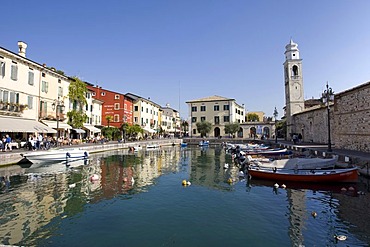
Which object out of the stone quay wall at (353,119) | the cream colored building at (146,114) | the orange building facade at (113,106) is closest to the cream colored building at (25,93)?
the orange building facade at (113,106)

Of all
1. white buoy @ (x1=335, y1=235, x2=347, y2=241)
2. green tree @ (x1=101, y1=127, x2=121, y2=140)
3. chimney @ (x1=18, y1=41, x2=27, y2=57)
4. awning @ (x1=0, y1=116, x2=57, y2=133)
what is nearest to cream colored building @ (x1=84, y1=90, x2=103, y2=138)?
→ green tree @ (x1=101, y1=127, x2=121, y2=140)

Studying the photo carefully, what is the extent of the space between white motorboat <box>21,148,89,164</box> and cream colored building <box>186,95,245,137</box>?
Result: 52252mm

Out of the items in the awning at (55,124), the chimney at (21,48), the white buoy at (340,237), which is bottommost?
the white buoy at (340,237)

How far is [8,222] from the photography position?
9086mm

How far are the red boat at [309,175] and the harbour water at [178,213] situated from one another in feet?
1.72

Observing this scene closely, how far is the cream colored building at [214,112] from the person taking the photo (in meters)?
73.8

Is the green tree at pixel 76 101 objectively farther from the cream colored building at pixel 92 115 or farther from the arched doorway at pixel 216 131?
the arched doorway at pixel 216 131

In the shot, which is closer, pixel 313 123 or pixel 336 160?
pixel 336 160

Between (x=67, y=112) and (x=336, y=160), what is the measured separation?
3646 cm

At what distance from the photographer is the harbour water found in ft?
25.9

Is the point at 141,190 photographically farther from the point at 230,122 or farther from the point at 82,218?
the point at 230,122

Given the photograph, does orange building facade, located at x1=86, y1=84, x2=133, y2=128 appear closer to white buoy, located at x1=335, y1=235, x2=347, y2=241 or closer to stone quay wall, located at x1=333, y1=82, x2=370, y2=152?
stone quay wall, located at x1=333, y1=82, x2=370, y2=152

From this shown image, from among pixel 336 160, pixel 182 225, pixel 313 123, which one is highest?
pixel 313 123

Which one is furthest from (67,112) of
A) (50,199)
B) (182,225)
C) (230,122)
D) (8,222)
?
(230,122)
